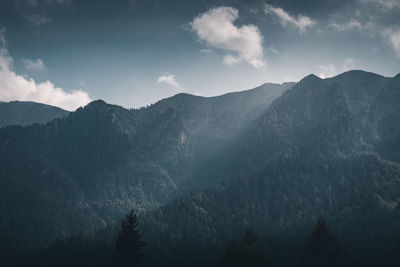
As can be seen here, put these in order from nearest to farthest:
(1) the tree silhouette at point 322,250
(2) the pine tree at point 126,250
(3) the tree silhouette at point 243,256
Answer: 1. (1) the tree silhouette at point 322,250
2. (3) the tree silhouette at point 243,256
3. (2) the pine tree at point 126,250

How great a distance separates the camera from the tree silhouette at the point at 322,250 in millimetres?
71312

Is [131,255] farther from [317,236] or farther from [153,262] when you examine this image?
[153,262]

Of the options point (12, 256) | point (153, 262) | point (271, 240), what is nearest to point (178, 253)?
point (153, 262)

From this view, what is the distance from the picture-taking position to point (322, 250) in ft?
236

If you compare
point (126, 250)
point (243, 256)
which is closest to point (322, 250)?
point (243, 256)

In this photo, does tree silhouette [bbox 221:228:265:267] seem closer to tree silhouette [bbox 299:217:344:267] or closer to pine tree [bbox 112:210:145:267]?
tree silhouette [bbox 299:217:344:267]

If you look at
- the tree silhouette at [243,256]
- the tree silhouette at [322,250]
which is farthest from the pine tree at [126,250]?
the tree silhouette at [322,250]

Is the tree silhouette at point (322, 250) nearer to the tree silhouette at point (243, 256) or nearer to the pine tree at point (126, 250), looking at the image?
the tree silhouette at point (243, 256)

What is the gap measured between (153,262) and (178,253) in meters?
14.8

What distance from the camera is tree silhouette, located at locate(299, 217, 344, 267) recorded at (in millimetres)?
71312

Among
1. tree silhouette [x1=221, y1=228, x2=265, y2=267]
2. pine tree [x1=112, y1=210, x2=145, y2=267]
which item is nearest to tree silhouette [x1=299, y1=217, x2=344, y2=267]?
tree silhouette [x1=221, y1=228, x2=265, y2=267]

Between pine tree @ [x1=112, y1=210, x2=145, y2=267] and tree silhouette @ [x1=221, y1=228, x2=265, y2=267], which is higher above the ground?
pine tree @ [x1=112, y1=210, x2=145, y2=267]

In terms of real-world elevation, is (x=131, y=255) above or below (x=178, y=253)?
above

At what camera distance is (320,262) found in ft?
234
